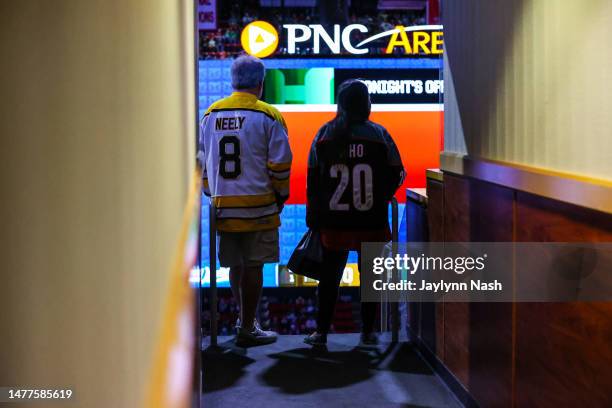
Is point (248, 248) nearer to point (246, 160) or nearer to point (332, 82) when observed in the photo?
point (246, 160)

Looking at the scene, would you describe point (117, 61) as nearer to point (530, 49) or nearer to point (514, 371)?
point (530, 49)

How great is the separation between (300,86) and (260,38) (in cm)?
68

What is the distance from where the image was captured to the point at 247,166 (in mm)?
4113

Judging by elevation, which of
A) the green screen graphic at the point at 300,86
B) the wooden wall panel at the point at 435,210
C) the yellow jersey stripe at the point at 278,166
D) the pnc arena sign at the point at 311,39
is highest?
the pnc arena sign at the point at 311,39

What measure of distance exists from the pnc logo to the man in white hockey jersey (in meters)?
4.33

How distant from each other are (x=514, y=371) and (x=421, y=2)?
8.48m

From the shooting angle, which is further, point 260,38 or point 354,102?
point 260,38

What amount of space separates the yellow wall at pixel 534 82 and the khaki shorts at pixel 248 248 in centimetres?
118

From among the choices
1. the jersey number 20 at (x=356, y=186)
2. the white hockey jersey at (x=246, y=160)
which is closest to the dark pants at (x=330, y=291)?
the jersey number 20 at (x=356, y=186)

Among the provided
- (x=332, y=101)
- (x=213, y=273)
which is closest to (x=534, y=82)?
(x=213, y=273)

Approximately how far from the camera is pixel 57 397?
586 mm

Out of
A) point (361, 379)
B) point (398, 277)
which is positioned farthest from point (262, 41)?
point (361, 379)

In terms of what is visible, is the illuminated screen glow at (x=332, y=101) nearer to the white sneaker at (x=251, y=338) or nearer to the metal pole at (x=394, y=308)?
the metal pole at (x=394, y=308)

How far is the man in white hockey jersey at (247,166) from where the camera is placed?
4.09 meters
